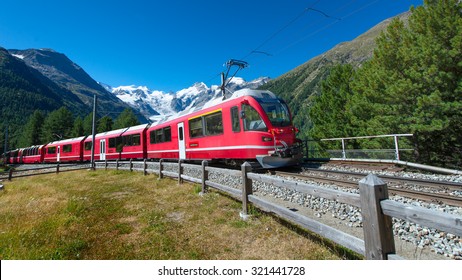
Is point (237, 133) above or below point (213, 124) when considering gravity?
below

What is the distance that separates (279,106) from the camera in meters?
11.1

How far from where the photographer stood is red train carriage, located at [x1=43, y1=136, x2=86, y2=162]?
28.9 m

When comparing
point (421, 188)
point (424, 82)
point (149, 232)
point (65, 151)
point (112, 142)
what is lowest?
point (149, 232)

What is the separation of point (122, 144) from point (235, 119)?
1657cm

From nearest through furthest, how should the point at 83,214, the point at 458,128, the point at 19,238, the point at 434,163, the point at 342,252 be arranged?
the point at 342,252
the point at 19,238
the point at 83,214
the point at 458,128
the point at 434,163

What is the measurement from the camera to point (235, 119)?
10.7 metres

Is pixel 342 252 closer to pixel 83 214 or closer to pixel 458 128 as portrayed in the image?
pixel 83 214

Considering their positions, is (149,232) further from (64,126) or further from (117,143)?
(64,126)

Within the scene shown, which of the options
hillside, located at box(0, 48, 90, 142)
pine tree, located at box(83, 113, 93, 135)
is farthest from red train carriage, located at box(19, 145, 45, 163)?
hillside, located at box(0, 48, 90, 142)

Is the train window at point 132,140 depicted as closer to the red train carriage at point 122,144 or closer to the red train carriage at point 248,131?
the red train carriage at point 122,144

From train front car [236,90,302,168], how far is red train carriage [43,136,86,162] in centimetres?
2638

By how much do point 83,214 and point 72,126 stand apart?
76764mm

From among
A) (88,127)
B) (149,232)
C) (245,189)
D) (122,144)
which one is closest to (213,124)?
(245,189)
